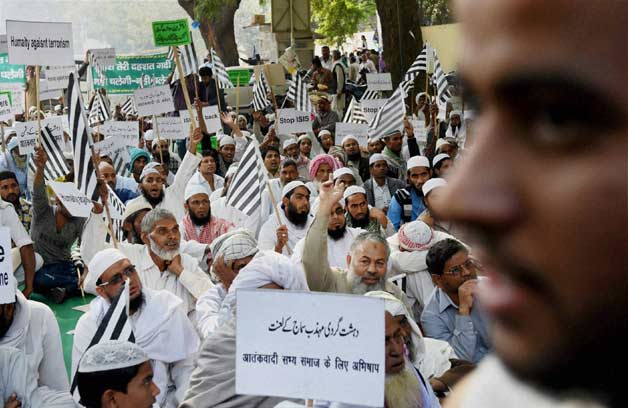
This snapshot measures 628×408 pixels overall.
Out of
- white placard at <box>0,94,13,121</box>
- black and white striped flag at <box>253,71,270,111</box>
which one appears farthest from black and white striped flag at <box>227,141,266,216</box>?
black and white striped flag at <box>253,71,270,111</box>

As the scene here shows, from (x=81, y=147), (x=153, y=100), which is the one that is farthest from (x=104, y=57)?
(x=81, y=147)

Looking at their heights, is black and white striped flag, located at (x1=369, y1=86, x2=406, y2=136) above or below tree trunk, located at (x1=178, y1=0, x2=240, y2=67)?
below

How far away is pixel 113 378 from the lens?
3662 millimetres

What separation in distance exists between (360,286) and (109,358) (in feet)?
5.49

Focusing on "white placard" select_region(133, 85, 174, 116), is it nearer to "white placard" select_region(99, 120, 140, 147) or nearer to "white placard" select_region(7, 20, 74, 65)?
"white placard" select_region(99, 120, 140, 147)

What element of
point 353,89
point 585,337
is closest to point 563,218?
point 585,337

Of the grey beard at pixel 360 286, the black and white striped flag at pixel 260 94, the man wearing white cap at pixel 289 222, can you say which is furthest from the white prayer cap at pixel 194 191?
the black and white striped flag at pixel 260 94

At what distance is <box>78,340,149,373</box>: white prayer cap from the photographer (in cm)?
367

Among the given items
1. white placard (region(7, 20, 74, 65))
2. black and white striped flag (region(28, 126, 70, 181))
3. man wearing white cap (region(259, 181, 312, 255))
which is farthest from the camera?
black and white striped flag (region(28, 126, 70, 181))

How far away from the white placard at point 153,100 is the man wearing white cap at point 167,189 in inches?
79.9

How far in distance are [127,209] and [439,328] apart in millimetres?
3098

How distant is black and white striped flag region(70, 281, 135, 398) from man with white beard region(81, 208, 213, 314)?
136 cm

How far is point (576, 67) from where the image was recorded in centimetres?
34

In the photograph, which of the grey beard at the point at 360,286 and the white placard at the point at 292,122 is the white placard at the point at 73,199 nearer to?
the grey beard at the point at 360,286
